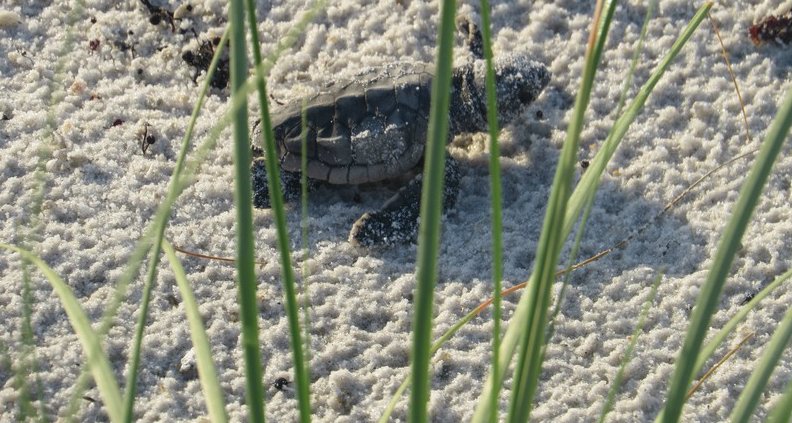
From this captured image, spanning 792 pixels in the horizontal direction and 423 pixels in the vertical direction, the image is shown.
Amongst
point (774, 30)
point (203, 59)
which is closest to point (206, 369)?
point (203, 59)

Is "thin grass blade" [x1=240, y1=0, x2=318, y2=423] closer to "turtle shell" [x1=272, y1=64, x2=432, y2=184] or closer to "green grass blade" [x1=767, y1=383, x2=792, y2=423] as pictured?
"green grass blade" [x1=767, y1=383, x2=792, y2=423]

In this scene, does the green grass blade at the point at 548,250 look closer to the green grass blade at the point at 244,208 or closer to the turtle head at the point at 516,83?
the green grass blade at the point at 244,208

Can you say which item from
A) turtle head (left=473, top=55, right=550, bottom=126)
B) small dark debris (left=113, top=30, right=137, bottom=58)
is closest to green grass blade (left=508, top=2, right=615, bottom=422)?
turtle head (left=473, top=55, right=550, bottom=126)

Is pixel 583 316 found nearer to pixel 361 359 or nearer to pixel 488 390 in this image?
pixel 361 359

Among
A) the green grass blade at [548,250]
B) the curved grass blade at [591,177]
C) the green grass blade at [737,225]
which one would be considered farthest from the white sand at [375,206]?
the green grass blade at [737,225]

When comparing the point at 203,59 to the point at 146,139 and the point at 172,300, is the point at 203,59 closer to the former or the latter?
the point at 146,139

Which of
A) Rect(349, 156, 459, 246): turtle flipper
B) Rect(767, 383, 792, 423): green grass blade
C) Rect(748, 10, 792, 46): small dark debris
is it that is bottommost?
Rect(767, 383, 792, 423): green grass blade

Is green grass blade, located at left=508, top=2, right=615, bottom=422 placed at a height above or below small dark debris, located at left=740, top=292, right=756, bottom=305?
below
